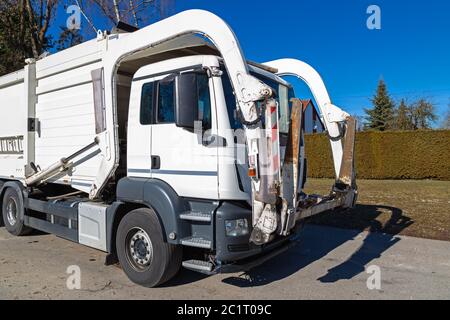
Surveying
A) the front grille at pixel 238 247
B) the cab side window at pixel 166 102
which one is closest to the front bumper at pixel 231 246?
the front grille at pixel 238 247

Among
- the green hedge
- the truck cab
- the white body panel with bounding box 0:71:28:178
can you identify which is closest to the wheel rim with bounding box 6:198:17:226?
the white body panel with bounding box 0:71:28:178

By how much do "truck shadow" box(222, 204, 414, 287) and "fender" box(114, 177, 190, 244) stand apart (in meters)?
1.24

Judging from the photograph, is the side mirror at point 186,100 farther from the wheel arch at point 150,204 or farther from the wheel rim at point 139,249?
the wheel rim at point 139,249

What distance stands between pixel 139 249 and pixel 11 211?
167 inches

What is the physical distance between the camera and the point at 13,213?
7.42m

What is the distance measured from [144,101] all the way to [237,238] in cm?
211

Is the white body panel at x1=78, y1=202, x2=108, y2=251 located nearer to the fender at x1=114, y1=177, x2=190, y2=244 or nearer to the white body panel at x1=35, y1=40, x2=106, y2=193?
the white body panel at x1=35, y1=40, x2=106, y2=193

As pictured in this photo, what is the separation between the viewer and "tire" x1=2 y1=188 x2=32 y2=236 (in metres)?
7.08

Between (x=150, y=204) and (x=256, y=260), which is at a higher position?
(x=150, y=204)

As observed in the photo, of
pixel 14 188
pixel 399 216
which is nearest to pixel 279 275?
pixel 399 216

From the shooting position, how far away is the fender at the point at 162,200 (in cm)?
414

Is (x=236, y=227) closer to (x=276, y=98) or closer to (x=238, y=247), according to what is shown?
(x=238, y=247)

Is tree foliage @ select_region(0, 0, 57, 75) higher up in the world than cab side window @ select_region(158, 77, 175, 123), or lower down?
higher up

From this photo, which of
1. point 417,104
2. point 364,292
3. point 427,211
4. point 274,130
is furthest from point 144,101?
point 417,104
